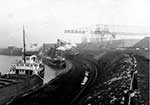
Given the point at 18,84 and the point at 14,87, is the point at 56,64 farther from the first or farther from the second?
the point at 14,87

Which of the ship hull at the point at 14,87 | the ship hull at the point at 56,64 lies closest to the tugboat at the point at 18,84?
the ship hull at the point at 14,87

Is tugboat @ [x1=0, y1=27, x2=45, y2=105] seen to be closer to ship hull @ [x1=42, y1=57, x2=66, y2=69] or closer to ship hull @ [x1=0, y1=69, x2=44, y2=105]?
ship hull @ [x1=0, y1=69, x2=44, y2=105]

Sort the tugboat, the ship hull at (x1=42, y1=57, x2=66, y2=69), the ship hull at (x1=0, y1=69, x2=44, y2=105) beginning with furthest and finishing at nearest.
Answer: the ship hull at (x1=42, y1=57, x2=66, y2=69), the tugboat, the ship hull at (x1=0, y1=69, x2=44, y2=105)

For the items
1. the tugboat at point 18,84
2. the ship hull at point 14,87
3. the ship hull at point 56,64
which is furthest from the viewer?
the ship hull at point 56,64

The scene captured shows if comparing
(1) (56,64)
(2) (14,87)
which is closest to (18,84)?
(2) (14,87)

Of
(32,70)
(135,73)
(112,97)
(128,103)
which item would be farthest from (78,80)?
(128,103)

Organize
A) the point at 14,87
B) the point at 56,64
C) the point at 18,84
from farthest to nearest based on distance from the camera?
the point at 56,64 < the point at 18,84 < the point at 14,87

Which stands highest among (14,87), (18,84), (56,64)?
(18,84)

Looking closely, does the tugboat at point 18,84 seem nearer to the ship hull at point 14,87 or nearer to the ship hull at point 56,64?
the ship hull at point 14,87

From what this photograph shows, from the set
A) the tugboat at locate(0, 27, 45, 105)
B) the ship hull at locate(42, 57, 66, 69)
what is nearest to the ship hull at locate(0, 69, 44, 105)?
the tugboat at locate(0, 27, 45, 105)

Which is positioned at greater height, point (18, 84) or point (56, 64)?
point (18, 84)

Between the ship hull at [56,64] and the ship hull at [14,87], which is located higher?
the ship hull at [14,87]

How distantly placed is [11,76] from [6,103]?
9830 mm

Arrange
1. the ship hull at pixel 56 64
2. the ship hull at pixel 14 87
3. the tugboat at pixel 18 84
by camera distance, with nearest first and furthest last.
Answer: the ship hull at pixel 14 87, the tugboat at pixel 18 84, the ship hull at pixel 56 64
